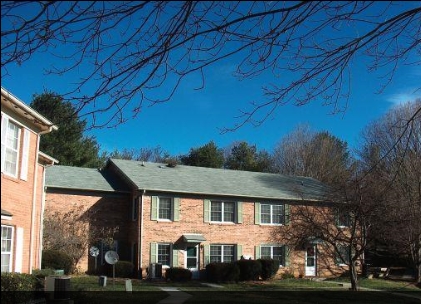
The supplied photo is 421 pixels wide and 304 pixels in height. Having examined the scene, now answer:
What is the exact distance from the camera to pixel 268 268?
31.7 m

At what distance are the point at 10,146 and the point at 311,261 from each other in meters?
24.4

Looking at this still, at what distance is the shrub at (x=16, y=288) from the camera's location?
11.4m

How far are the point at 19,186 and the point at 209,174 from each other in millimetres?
21283

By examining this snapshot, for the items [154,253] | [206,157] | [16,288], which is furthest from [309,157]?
[16,288]

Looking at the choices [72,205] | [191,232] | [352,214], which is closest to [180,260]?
[191,232]

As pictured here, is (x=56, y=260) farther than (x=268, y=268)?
No

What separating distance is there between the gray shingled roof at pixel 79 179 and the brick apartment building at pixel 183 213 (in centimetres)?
6

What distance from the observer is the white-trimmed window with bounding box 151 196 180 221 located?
104 ft

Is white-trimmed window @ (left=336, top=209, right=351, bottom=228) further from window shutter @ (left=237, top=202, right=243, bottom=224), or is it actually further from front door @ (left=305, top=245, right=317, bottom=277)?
front door @ (left=305, top=245, right=317, bottom=277)

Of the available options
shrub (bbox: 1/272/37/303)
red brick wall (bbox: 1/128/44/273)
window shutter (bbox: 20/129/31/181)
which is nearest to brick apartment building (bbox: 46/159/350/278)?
red brick wall (bbox: 1/128/44/273)

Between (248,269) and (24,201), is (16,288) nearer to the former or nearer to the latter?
(24,201)

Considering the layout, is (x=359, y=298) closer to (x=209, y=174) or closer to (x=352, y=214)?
(x=352, y=214)

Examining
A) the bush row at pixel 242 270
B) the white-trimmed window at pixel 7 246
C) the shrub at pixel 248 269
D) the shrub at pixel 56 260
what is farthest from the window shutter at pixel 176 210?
Result: the white-trimmed window at pixel 7 246

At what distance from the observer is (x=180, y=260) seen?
31688 mm
